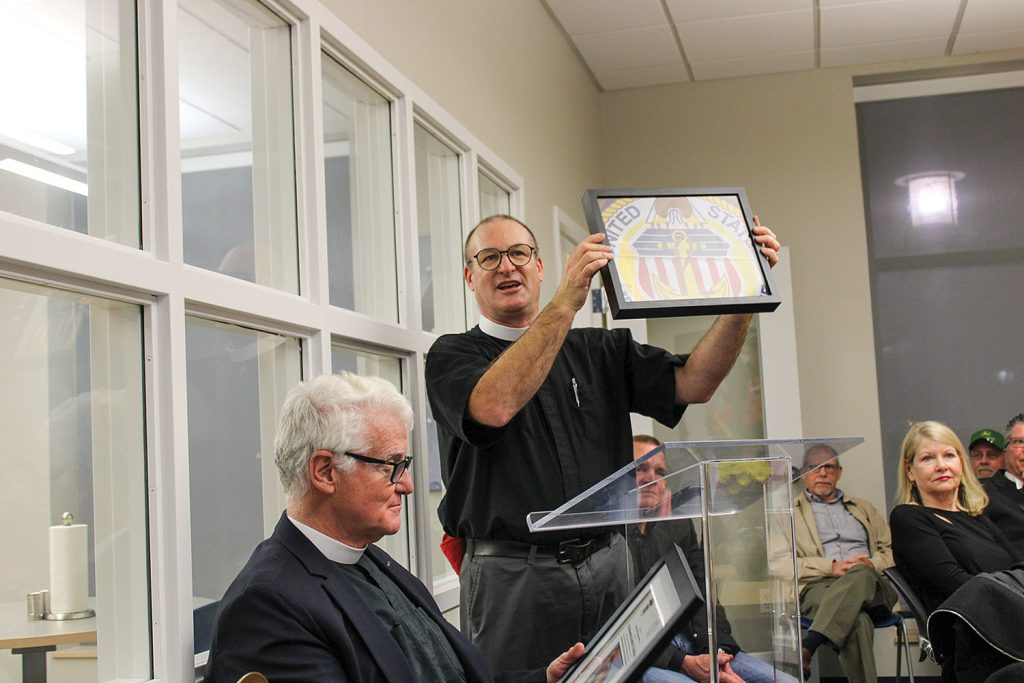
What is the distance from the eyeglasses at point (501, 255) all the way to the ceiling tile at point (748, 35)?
3.00 meters

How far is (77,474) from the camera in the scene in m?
1.66

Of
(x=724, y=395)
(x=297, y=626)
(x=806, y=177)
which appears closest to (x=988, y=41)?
(x=806, y=177)

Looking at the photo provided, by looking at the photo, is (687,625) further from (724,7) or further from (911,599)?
(724,7)

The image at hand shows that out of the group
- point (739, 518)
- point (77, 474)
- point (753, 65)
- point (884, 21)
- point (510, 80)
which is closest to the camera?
point (739, 518)

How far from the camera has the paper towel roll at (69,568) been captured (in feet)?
5.20

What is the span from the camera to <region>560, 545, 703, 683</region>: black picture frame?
1.29 m

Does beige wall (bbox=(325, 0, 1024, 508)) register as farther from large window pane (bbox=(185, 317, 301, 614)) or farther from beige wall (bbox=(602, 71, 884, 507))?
large window pane (bbox=(185, 317, 301, 614))

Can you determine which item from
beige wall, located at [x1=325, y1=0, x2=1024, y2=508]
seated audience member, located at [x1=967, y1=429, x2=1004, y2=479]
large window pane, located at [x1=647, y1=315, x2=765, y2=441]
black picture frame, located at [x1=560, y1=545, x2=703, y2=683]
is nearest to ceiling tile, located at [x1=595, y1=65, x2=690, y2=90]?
beige wall, located at [x1=325, y1=0, x2=1024, y2=508]

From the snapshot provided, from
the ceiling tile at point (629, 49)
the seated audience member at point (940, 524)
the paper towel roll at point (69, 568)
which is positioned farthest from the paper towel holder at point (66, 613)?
the ceiling tile at point (629, 49)

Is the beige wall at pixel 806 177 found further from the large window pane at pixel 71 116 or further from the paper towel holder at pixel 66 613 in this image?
the paper towel holder at pixel 66 613

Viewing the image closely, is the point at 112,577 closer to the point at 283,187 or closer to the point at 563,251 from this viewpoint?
the point at 283,187

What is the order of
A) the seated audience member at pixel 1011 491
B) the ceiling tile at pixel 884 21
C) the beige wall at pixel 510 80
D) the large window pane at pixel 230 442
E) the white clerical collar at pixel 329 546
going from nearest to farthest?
the white clerical collar at pixel 329 546, the large window pane at pixel 230 442, the beige wall at pixel 510 80, the seated audience member at pixel 1011 491, the ceiling tile at pixel 884 21

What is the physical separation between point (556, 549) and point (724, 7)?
3.36 metres

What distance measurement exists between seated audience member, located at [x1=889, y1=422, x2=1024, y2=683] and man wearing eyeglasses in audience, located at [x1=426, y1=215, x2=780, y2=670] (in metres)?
1.62
